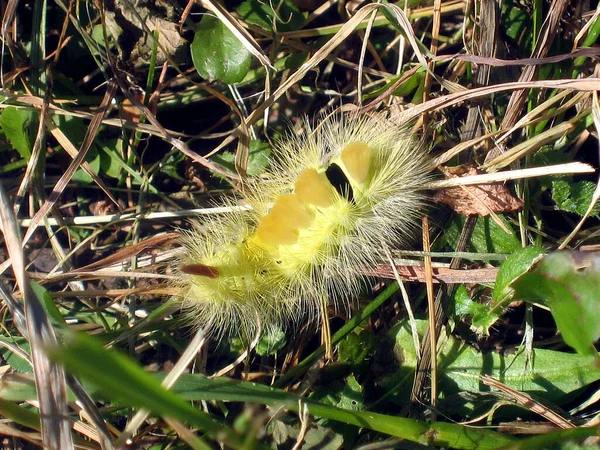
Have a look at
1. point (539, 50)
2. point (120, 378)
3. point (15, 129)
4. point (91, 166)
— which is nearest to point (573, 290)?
point (539, 50)

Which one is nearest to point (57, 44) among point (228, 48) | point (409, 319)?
point (228, 48)

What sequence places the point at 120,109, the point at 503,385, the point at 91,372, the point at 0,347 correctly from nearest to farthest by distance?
1. the point at 91,372
2. the point at 503,385
3. the point at 0,347
4. the point at 120,109

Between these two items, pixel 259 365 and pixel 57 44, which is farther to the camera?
pixel 57 44

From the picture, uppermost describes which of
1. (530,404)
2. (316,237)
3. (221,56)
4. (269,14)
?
(269,14)

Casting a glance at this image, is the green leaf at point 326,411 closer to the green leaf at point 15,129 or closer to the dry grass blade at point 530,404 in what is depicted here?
the dry grass blade at point 530,404

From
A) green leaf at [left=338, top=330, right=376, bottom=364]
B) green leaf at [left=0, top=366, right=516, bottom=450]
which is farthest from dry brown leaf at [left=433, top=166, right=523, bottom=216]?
green leaf at [left=0, top=366, right=516, bottom=450]

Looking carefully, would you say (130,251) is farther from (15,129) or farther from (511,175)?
(511,175)

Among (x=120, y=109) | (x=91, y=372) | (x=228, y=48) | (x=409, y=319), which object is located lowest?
(x=409, y=319)

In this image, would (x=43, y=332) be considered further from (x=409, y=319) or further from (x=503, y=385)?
(x=503, y=385)
